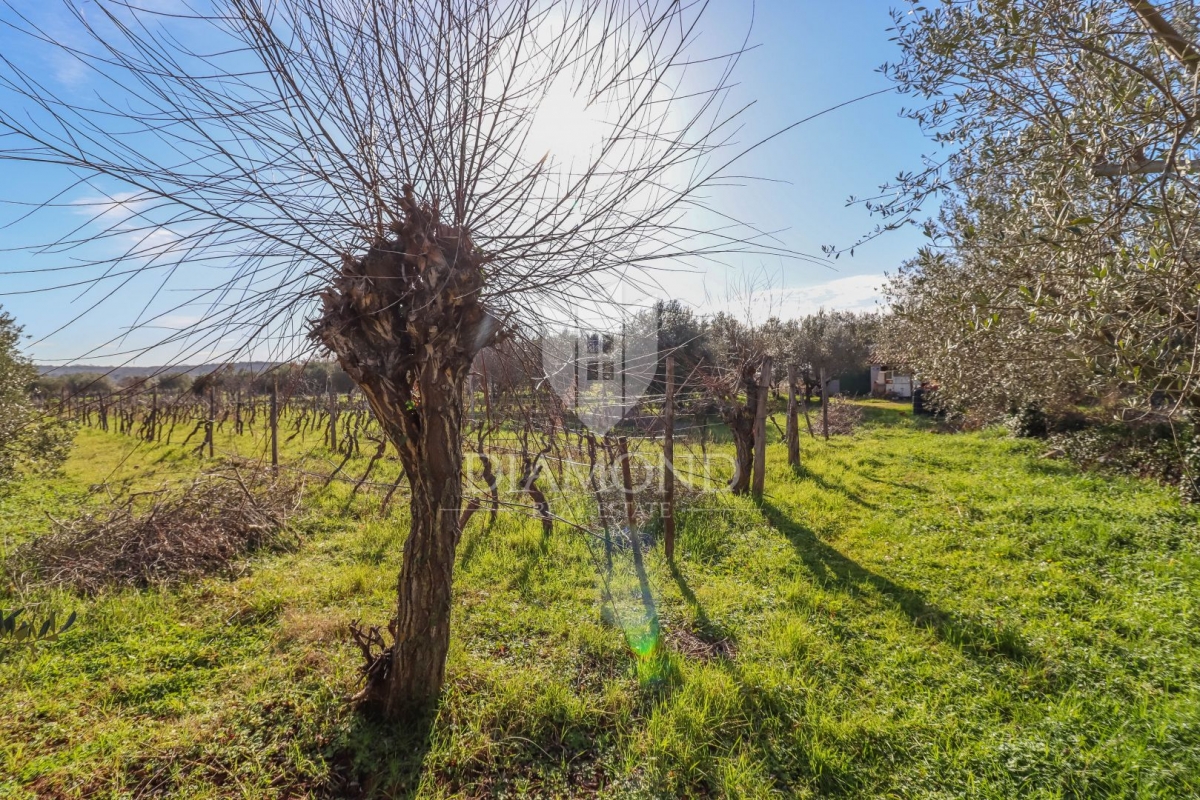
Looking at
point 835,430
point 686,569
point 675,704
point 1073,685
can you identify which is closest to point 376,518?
point 686,569

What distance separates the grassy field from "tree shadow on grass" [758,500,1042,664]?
3 cm

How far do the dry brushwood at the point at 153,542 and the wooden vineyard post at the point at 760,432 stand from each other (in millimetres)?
6329

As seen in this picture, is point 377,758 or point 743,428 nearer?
point 377,758

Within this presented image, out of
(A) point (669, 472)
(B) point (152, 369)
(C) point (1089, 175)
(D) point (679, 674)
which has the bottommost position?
(D) point (679, 674)

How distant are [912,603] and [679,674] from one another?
240 cm

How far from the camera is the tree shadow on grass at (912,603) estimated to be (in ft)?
11.7

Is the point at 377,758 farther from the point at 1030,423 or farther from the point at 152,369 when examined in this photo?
the point at 1030,423

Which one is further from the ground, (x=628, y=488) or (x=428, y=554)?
(x=428, y=554)

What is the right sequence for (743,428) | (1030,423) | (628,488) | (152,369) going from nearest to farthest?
(152,369) → (628,488) → (743,428) → (1030,423)

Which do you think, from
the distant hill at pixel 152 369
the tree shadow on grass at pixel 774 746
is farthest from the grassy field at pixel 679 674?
the distant hill at pixel 152 369

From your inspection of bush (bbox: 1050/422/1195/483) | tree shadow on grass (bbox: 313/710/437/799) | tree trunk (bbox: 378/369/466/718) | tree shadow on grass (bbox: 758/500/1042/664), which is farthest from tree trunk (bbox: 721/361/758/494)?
tree shadow on grass (bbox: 313/710/437/799)

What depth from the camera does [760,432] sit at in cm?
746

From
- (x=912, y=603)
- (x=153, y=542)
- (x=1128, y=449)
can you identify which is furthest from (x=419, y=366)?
(x=1128, y=449)

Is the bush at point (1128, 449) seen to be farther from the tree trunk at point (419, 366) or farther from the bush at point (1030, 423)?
the tree trunk at point (419, 366)
